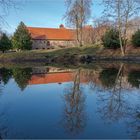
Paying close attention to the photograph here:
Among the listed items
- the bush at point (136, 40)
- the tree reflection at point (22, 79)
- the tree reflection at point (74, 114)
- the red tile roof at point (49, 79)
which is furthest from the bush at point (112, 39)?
the tree reflection at point (74, 114)

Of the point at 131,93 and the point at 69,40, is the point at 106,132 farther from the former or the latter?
the point at 69,40

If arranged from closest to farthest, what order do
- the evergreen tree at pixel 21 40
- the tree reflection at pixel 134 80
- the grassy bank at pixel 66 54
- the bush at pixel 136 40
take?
the tree reflection at pixel 134 80, the bush at pixel 136 40, the grassy bank at pixel 66 54, the evergreen tree at pixel 21 40

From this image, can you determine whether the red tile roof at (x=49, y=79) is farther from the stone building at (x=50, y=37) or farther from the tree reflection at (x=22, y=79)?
the stone building at (x=50, y=37)

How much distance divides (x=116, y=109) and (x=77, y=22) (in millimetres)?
42947

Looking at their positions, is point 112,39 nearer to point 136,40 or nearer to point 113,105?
point 136,40

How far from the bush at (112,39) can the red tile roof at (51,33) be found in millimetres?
43550

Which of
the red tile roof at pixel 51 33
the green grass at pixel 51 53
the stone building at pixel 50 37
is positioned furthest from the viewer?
the red tile roof at pixel 51 33

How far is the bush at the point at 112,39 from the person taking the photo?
41.6 metres

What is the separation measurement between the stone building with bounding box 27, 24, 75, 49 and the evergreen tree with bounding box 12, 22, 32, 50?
65.3 ft

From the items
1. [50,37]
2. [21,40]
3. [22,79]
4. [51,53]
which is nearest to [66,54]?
[51,53]

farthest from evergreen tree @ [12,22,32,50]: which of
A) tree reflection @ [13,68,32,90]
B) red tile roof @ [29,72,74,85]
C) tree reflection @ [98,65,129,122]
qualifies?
tree reflection @ [98,65,129,122]

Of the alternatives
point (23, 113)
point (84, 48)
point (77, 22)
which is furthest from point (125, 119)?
point (77, 22)

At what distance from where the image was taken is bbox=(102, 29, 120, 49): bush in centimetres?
4162

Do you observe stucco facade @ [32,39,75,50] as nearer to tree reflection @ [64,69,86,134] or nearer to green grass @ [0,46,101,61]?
green grass @ [0,46,101,61]
